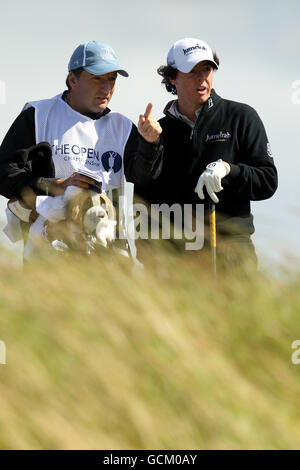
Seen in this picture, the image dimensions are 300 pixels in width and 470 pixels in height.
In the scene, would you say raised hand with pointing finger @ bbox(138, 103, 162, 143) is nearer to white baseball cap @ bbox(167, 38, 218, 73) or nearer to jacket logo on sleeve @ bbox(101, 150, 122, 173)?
jacket logo on sleeve @ bbox(101, 150, 122, 173)

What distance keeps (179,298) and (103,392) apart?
95 cm

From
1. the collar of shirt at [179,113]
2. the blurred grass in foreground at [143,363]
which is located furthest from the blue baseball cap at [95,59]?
the blurred grass in foreground at [143,363]

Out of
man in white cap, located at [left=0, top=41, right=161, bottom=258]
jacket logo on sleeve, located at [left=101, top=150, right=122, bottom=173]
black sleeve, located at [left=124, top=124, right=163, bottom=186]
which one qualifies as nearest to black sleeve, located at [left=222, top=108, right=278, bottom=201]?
black sleeve, located at [left=124, top=124, right=163, bottom=186]

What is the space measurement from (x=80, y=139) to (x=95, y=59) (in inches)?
20.6

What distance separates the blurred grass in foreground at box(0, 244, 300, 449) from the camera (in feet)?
9.48

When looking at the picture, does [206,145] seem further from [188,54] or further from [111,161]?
[111,161]

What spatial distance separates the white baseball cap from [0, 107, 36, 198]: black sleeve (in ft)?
3.68

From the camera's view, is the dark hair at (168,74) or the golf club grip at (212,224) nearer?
the golf club grip at (212,224)

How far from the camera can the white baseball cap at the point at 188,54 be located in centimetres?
575

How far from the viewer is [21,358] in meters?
3.12

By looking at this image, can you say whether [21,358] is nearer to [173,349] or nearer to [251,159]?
[173,349]

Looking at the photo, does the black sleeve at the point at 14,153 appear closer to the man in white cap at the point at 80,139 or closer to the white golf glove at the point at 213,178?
the man in white cap at the point at 80,139
